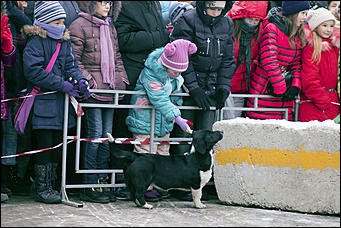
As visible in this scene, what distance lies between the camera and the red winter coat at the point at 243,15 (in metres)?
7.55

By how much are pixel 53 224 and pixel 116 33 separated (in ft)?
7.88

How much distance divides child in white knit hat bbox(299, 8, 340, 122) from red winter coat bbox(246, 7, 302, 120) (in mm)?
132

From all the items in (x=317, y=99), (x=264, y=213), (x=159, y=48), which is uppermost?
(x=159, y=48)

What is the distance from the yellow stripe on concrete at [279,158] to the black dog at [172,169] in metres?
0.36

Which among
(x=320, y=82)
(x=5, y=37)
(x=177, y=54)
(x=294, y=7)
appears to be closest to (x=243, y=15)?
(x=294, y=7)

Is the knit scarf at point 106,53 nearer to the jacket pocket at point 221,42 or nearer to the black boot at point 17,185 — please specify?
the jacket pocket at point 221,42

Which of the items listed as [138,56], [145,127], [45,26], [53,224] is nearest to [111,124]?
[145,127]

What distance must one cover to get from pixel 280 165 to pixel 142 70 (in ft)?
5.90

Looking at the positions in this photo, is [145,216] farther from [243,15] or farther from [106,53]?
[243,15]

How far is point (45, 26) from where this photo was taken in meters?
6.37

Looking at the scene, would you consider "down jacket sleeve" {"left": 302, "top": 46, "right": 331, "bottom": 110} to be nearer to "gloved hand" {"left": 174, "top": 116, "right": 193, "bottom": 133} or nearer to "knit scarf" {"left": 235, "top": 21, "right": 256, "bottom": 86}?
"knit scarf" {"left": 235, "top": 21, "right": 256, "bottom": 86}

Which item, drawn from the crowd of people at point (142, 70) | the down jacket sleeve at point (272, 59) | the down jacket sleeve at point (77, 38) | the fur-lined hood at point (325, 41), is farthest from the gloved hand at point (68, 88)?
the fur-lined hood at point (325, 41)

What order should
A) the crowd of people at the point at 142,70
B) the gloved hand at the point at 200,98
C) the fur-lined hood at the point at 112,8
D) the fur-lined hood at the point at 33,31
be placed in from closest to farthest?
the fur-lined hood at the point at 33,31
the crowd of people at the point at 142,70
the fur-lined hood at the point at 112,8
the gloved hand at the point at 200,98

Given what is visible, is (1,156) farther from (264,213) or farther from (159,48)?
(264,213)
